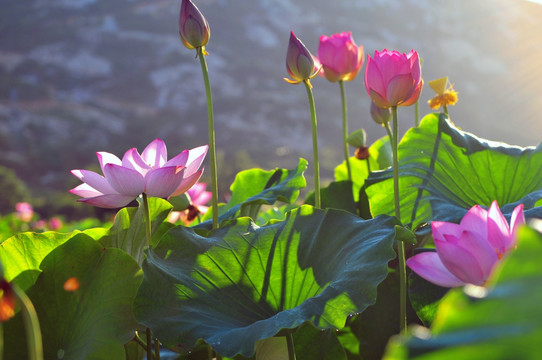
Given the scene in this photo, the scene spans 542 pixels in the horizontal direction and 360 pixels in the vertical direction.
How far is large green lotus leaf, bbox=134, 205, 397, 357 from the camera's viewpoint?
0.43 m

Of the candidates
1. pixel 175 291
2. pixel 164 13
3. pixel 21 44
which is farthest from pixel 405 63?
pixel 164 13

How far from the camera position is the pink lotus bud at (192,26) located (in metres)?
0.60

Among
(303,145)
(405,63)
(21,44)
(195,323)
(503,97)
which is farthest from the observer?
(503,97)

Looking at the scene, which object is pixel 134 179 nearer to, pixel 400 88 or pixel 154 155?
pixel 154 155

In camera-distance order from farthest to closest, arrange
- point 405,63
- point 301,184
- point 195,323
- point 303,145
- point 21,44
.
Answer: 1. point 21,44
2. point 303,145
3. point 301,184
4. point 405,63
5. point 195,323

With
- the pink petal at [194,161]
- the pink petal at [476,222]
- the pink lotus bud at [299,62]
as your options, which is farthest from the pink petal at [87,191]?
the pink petal at [476,222]

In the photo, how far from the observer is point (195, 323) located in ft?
1.45

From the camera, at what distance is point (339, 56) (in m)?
0.84

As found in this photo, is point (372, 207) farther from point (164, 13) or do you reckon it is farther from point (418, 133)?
point (164, 13)

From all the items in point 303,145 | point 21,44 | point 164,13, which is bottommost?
point 303,145

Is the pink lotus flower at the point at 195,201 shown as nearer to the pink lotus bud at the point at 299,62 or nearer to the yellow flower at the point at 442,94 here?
the pink lotus bud at the point at 299,62

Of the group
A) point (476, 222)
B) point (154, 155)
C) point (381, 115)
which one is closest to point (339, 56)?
point (381, 115)

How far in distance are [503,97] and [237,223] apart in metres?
27.2

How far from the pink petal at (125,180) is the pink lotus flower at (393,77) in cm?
27
